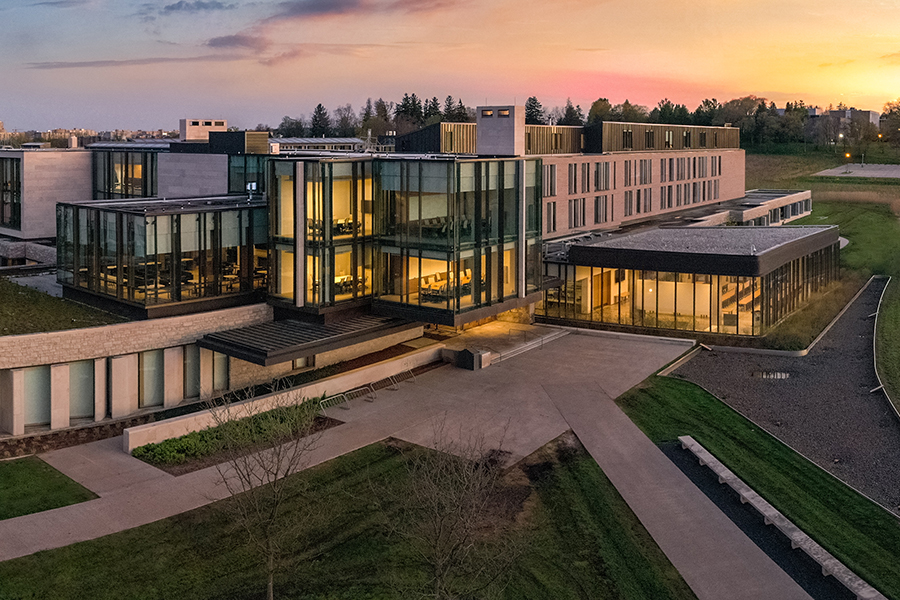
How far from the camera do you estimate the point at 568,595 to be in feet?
60.8

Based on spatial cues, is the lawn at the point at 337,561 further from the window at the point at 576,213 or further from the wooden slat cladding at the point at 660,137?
the wooden slat cladding at the point at 660,137

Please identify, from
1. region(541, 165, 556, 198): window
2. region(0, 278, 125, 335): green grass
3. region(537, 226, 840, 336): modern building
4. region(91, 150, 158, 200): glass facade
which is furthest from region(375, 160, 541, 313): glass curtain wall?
Result: region(91, 150, 158, 200): glass facade

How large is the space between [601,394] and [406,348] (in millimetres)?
8853

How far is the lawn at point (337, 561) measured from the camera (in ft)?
60.1

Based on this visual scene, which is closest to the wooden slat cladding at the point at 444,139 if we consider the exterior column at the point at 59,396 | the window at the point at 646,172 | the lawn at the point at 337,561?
the window at the point at 646,172

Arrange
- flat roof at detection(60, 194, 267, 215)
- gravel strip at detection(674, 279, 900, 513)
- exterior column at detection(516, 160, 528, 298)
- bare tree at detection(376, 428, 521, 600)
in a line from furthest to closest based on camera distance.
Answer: exterior column at detection(516, 160, 528, 298), flat roof at detection(60, 194, 267, 215), gravel strip at detection(674, 279, 900, 513), bare tree at detection(376, 428, 521, 600)

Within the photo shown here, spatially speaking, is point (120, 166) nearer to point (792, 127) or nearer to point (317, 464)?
point (317, 464)

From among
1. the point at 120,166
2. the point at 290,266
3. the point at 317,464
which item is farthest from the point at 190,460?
the point at 120,166

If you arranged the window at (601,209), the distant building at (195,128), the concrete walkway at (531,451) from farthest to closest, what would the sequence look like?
1. the distant building at (195,128)
2. the window at (601,209)
3. the concrete walkway at (531,451)

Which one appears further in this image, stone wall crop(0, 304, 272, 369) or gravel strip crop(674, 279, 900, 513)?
stone wall crop(0, 304, 272, 369)

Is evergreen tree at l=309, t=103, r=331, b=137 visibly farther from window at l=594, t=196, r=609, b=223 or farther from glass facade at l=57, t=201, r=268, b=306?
glass facade at l=57, t=201, r=268, b=306

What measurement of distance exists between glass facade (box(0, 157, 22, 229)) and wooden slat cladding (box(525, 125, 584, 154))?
99.8 feet

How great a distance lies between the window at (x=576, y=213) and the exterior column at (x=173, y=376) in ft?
95.0

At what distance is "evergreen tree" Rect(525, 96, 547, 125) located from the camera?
140m
